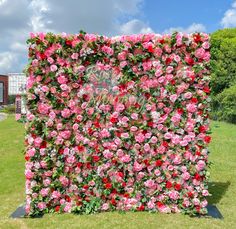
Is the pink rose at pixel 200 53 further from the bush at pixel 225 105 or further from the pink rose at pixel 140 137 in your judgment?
the bush at pixel 225 105

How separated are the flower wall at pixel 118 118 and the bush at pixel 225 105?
17.9 m

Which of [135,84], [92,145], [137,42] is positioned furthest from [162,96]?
[92,145]

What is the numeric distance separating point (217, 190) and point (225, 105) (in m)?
16.8

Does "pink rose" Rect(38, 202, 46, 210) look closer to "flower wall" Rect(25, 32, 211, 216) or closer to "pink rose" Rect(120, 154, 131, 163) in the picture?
"flower wall" Rect(25, 32, 211, 216)

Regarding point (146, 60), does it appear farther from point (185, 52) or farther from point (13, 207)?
point (13, 207)

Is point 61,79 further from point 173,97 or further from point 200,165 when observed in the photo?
point 200,165

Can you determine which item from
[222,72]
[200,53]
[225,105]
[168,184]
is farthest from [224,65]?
[168,184]

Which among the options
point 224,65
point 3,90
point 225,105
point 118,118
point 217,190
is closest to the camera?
point 118,118

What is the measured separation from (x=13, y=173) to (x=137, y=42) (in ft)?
20.5

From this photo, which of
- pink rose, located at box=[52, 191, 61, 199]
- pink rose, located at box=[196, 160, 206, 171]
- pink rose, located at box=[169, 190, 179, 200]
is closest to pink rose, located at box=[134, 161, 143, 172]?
pink rose, located at box=[169, 190, 179, 200]

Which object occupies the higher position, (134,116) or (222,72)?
(222,72)

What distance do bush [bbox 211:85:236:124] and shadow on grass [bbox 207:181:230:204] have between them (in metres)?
15.3

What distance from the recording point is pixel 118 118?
6613 millimetres

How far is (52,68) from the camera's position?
6.52 m
